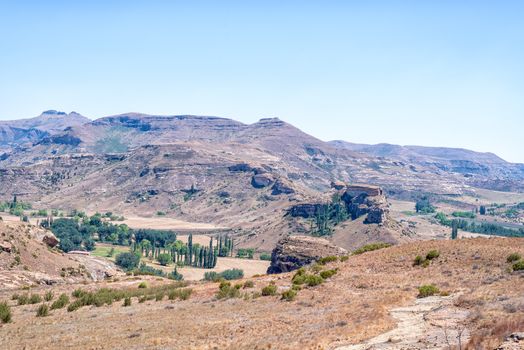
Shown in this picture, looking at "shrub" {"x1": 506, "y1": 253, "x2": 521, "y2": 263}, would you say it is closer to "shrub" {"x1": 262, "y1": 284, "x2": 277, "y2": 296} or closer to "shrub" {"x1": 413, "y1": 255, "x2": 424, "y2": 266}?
"shrub" {"x1": 413, "y1": 255, "x2": 424, "y2": 266}

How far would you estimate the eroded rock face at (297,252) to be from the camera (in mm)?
80156

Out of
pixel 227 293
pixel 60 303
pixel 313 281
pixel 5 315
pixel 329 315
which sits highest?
pixel 329 315

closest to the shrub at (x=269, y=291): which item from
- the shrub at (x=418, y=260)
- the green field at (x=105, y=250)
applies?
the shrub at (x=418, y=260)

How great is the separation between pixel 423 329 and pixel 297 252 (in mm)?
58342

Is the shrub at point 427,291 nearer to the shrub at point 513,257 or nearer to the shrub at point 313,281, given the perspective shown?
the shrub at point 313,281

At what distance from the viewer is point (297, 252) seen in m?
82.5

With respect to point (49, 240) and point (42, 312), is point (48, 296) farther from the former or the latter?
point (49, 240)

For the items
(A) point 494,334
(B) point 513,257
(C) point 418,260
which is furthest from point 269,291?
(A) point 494,334

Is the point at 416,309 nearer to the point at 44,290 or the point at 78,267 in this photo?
the point at 44,290

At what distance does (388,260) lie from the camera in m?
48.7

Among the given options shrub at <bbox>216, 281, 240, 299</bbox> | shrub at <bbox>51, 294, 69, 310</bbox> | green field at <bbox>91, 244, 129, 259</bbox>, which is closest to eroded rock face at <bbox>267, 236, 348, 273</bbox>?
shrub at <bbox>216, 281, 240, 299</bbox>

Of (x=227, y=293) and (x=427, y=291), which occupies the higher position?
(x=427, y=291)

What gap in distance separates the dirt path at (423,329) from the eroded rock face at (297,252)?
49.1 m

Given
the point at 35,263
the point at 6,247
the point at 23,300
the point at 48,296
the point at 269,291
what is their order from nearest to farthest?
the point at 269,291 < the point at 23,300 < the point at 48,296 < the point at 6,247 < the point at 35,263
